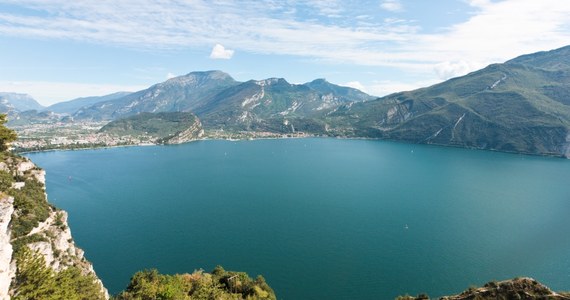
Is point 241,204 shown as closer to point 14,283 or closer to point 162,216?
point 162,216

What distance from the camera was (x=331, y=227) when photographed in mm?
92125

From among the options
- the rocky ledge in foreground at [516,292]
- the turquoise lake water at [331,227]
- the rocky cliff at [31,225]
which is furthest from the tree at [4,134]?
the rocky ledge in foreground at [516,292]

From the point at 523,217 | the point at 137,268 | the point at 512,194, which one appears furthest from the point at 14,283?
the point at 512,194

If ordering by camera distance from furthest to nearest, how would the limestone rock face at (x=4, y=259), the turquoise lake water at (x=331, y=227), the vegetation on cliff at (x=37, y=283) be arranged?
the turquoise lake water at (x=331, y=227) → the vegetation on cliff at (x=37, y=283) → the limestone rock face at (x=4, y=259)

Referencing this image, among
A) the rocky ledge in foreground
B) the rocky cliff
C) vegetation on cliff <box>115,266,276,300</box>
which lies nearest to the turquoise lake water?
vegetation on cliff <box>115,266,276,300</box>

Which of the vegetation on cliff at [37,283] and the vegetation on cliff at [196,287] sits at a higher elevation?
the vegetation on cliff at [37,283]

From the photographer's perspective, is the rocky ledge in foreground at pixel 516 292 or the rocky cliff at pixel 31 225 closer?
the rocky ledge in foreground at pixel 516 292

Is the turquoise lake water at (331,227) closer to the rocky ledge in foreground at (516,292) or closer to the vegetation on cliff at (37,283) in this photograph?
the rocky ledge in foreground at (516,292)

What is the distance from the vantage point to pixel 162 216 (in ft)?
338

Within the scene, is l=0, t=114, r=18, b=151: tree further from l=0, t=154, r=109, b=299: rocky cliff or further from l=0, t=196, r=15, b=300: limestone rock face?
Result: l=0, t=196, r=15, b=300: limestone rock face

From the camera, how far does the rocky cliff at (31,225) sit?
1271 inches

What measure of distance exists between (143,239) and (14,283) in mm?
55993

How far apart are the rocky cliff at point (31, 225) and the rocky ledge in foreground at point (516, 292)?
44600 mm

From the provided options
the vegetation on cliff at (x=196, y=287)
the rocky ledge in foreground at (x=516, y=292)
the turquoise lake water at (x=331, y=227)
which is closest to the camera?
the rocky ledge in foreground at (x=516, y=292)
